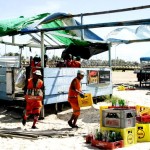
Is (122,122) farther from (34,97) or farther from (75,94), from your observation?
(34,97)

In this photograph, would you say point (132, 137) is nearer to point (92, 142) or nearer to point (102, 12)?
point (92, 142)

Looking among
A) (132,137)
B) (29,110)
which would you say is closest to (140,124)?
(132,137)

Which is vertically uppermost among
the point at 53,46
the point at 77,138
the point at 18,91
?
the point at 53,46

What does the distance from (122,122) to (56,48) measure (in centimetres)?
875

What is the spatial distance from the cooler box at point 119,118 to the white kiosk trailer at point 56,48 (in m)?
3.08

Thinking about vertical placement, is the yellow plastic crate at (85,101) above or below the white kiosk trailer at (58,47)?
below

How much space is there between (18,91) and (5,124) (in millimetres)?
2449

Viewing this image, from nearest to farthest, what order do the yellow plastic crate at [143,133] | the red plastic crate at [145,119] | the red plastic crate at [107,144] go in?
the red plastic crate at [107,144] < the yellow plastic crate at [143,133] < the red plastic crate at [145,119]

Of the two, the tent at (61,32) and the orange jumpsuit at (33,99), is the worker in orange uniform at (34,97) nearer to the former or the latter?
the orange jumpsuit at (33,99)

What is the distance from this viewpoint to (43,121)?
12.6 m

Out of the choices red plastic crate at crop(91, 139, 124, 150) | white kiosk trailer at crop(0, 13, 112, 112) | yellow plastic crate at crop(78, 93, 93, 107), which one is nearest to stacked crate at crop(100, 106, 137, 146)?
red plastic crate at crop(91, 139, 124, 150)

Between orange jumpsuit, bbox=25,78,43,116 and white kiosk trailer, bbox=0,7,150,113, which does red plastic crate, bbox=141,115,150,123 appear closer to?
white kiosk trailer, bbox=0,7,150,113

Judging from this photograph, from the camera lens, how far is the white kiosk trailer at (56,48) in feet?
41.0

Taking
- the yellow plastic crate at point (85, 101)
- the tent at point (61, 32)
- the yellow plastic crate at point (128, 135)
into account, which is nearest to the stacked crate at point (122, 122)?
the yellow plastic crate at point (128, 135)
